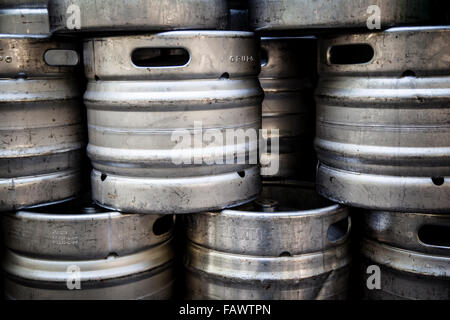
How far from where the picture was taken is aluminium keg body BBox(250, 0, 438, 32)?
4.90 ft

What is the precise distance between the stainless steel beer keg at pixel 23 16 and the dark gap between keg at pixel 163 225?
2.64 ft

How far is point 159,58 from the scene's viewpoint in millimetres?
2008

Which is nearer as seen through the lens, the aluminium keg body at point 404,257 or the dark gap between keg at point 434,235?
the aluminium keg body at point 404,257

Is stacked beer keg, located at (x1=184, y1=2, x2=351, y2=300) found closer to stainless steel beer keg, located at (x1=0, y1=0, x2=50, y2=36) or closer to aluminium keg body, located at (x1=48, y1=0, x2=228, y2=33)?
aluminium keg body, located at (x1=48, y1=0, x2=228, y2=33)

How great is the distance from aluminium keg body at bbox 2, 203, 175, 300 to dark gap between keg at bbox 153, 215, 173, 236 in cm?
15

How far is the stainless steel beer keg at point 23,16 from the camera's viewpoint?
185cm

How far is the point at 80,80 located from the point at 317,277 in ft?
3.53

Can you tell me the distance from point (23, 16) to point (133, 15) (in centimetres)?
61

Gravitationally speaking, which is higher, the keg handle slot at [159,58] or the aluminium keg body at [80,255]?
the keg handle slot at [159,58]
